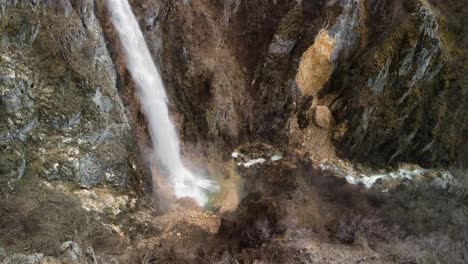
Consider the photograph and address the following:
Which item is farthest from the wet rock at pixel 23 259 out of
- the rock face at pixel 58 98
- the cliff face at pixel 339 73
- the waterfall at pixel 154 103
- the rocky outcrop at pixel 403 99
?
the rocky outcrop at pixel 403 99

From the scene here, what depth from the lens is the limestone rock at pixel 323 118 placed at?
2433 centimetres

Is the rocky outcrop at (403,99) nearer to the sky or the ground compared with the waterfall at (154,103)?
nearer to the ground

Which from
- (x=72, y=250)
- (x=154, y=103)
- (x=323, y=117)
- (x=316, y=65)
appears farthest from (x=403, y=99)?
(x=72, y=250)

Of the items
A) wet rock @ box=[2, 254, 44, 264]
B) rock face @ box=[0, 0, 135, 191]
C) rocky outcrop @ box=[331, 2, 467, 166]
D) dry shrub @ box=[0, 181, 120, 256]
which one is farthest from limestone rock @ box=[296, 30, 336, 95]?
wet rock @ box=[2, 254, 44, 264]

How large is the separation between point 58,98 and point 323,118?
15364mm

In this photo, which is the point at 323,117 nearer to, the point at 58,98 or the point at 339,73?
the point at 339,73

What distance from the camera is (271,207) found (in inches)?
664

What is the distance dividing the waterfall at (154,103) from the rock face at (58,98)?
1.65 metres

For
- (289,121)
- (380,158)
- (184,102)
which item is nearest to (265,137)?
(289,121)

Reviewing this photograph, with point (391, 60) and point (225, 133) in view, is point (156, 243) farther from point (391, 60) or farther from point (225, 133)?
point (391, 60)

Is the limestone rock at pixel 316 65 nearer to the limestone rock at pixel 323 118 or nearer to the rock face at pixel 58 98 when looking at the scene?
the limestone rock at pixel 323 118

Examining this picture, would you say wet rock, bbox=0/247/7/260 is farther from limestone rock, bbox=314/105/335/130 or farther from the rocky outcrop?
the rocky outcrop

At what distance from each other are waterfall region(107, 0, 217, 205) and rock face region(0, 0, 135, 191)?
1.65 meters

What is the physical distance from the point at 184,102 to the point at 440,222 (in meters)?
13.8
